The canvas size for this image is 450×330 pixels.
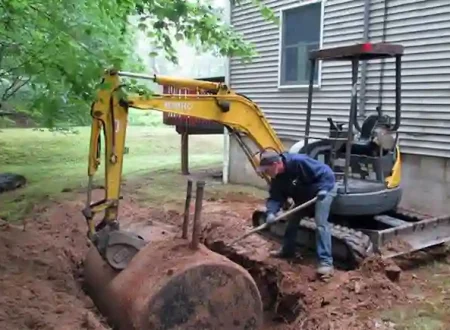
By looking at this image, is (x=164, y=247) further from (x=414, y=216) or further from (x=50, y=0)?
(x=414, y=216)

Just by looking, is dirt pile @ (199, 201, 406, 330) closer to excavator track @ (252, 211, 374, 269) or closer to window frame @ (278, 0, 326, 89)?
excavator track @ (252, 211, 374, 269)

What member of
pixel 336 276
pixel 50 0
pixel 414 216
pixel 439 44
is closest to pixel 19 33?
pixel 50 0

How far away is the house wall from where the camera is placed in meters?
9.05

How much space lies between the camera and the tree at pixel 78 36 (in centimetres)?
475

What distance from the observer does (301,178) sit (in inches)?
268

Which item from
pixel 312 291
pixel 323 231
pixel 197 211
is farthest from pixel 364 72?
pixel 197 211

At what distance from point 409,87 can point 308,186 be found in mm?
3638

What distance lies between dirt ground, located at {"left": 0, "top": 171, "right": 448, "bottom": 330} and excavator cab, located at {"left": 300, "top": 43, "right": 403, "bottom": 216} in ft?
2.92

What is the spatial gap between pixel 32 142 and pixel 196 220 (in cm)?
2016

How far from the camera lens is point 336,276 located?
255 inches

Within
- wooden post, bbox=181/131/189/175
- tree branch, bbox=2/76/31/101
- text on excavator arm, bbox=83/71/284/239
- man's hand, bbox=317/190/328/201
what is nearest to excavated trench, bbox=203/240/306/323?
man's hand, bbox=317/190/328/201

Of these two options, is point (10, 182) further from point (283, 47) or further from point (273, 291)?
point (273, 291)

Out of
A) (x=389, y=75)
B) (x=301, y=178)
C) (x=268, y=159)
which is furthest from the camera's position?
(x=389, y=75)

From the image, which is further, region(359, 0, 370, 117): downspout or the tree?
region(359, 0, 370, 117): downspout
